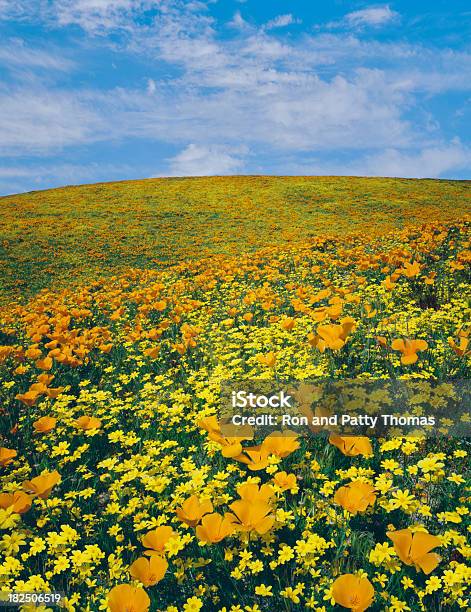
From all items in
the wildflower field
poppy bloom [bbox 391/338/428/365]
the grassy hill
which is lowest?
the wildflower field

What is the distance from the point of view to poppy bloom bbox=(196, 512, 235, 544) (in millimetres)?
1979

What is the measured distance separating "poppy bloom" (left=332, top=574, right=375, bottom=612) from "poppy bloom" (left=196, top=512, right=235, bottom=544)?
0.52 metres

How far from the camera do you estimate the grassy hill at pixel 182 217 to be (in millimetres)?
17438

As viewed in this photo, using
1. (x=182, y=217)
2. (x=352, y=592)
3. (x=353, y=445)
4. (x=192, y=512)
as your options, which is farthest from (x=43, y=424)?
(x=182, y=217)

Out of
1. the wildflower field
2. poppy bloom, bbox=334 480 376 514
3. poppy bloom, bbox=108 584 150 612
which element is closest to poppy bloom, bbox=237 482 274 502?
the wildflower field

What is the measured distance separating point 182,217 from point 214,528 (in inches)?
1002

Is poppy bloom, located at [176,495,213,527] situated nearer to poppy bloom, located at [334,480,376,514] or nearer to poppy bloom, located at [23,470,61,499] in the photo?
poppy bloom, located at [334,480,376,514]

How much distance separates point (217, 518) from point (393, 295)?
5497 mm

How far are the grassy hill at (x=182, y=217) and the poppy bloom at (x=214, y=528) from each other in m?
12.8

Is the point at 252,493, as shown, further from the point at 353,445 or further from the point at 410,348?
the point at 410,348

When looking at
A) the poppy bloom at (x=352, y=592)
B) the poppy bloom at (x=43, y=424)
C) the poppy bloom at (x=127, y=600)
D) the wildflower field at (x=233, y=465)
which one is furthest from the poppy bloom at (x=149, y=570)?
the poppy bloom at (x=43, y=424)

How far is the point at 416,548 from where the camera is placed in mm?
1828

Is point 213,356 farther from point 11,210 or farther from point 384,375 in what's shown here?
point 11,210

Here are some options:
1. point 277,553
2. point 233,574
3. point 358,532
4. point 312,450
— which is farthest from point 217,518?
point 312,450
